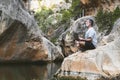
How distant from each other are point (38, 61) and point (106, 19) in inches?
317

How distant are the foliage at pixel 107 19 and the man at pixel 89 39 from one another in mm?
17406

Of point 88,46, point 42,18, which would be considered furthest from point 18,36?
point 42,18

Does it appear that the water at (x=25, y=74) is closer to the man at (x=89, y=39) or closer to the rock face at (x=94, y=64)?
the rock face at (x=94, y=64)

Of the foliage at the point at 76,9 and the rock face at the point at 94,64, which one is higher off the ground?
the foliage at the point at 76,9

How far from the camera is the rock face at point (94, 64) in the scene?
15.1m

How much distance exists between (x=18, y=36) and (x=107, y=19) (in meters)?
10.1

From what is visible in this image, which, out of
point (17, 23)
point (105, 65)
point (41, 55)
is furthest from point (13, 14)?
point (105, 65)

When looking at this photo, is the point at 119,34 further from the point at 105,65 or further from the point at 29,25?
the point at 29,25

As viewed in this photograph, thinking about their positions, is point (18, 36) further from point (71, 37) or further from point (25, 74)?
point (71, 37)

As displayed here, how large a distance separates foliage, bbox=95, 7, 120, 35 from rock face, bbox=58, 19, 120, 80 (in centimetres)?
1699

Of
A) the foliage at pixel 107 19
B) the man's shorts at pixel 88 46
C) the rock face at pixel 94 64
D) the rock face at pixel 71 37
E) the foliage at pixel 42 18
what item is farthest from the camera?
the foliage at pixel 42 18

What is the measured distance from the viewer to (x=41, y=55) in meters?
31.1

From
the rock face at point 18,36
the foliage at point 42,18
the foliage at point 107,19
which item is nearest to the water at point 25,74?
the rock face at point 18,36

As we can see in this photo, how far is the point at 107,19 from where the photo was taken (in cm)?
3403
